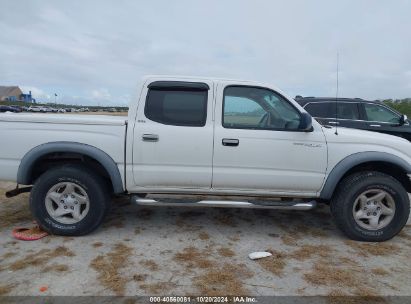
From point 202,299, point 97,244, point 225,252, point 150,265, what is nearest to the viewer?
point 202,299

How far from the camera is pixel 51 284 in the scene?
299 cm

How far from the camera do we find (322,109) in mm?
8266

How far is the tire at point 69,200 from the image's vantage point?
399 cm

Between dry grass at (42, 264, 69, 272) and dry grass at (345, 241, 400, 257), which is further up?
dry grass at (345, 241, 400, 257)

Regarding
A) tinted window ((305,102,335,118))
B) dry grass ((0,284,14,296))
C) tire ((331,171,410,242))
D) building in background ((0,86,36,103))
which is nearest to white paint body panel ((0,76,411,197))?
tire ((331,171,410,242))

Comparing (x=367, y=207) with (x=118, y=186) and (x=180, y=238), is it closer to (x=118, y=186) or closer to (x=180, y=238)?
(x=180, y=238)

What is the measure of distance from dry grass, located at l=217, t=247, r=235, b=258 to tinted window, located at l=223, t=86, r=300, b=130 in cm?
137

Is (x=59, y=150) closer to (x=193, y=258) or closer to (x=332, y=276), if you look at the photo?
(x=193, y=258)

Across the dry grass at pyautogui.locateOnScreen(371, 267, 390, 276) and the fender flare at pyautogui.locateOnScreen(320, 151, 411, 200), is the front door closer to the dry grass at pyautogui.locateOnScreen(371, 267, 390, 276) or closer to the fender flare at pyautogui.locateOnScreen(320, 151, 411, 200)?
the fender flare at pyautogui.locateOnScreen(320, 151, 411, 200)

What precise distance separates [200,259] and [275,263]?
755mm

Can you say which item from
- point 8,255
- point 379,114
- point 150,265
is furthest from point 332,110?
point 8,255

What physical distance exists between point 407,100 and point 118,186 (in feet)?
132

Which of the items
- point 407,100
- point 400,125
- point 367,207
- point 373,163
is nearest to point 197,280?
point 367,207

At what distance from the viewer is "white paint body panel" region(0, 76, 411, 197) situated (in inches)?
156
